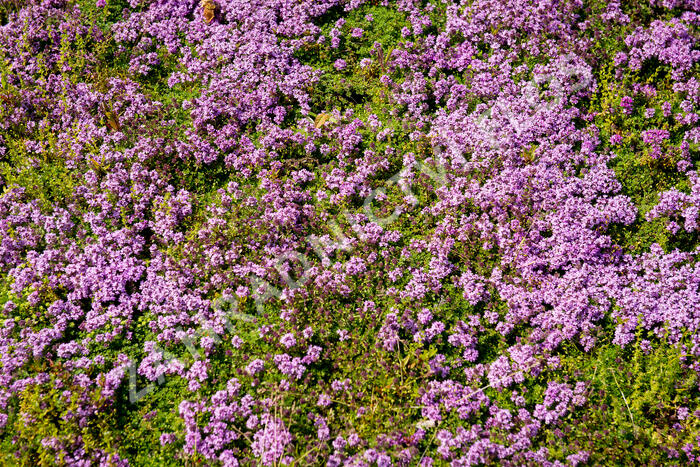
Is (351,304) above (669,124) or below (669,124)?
below

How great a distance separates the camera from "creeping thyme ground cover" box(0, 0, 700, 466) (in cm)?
711

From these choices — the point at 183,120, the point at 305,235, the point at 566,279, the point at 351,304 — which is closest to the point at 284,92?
the point at 183,120

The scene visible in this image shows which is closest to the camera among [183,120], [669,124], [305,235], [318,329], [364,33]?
[318,329]

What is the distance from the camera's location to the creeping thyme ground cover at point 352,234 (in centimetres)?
711

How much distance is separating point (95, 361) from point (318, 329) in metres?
3.39

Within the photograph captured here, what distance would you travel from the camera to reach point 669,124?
9.71 m

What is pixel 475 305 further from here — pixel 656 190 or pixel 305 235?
pixel 656 190

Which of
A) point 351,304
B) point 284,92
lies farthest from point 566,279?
point 284,92

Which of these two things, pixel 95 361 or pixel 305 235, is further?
pixel 305 235

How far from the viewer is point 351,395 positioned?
729 centimetres

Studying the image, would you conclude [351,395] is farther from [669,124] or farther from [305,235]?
[669,124]

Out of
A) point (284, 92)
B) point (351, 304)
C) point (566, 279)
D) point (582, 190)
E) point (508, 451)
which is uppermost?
point (284, 92)

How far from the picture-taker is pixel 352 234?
29.0 ft

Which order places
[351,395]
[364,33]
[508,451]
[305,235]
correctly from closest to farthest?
1. [508,451]
2. [351,395]
3. [305,235]
4. [364,33]
